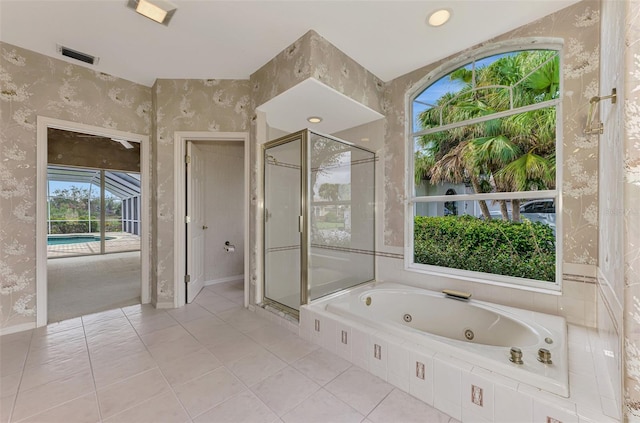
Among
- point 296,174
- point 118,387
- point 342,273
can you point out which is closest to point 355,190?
point 296,174

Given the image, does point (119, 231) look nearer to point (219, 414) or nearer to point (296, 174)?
point (296, 174)

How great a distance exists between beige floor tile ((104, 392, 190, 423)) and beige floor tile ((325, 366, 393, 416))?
80 cm

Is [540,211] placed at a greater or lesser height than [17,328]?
greater

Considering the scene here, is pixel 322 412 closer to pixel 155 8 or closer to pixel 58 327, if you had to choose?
pixel 58 327

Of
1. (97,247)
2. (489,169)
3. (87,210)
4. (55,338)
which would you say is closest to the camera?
(55,338)

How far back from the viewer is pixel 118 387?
1.51 metres

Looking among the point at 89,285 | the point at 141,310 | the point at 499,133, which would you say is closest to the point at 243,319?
the point at 141,310

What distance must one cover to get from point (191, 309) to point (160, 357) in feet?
3.05

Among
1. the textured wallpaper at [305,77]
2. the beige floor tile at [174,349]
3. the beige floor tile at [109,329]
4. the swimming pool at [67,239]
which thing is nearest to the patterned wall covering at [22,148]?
the beige floor tile at [109,329]

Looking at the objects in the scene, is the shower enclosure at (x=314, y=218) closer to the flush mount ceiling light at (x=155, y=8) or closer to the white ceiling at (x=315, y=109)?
the white ceiling at (x=315, y=109)

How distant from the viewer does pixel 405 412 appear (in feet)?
4.36

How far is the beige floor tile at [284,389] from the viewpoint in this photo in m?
1.38

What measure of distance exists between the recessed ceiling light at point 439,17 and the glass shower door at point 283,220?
4.41 ft

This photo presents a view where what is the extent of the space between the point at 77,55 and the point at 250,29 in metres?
1.70
